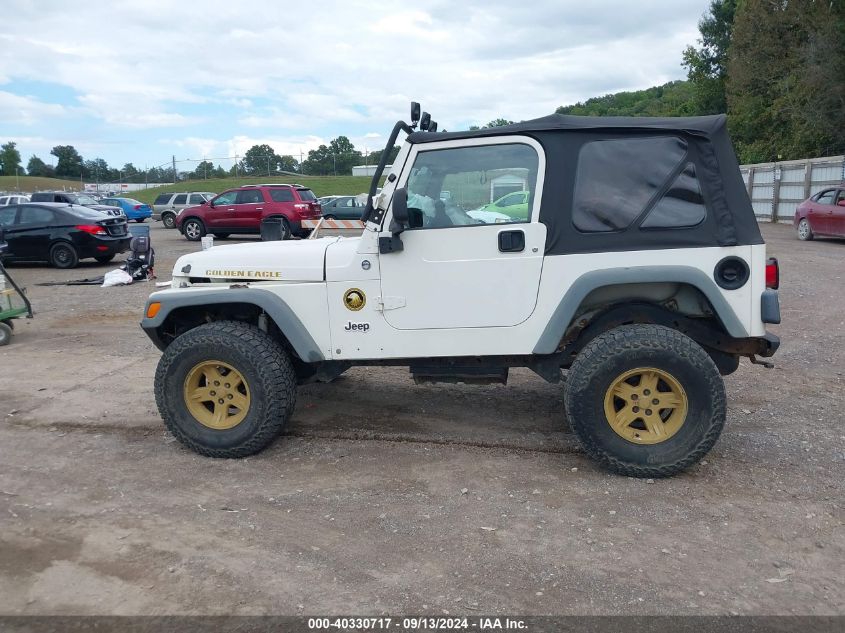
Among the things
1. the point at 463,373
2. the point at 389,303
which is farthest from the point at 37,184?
the point at 463,373

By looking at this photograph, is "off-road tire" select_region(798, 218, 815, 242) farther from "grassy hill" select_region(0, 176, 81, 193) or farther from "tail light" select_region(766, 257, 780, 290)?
"grassy hill" select_region(0, 176, 81, 193)

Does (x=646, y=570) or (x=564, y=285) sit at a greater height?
(x=564, y=285)

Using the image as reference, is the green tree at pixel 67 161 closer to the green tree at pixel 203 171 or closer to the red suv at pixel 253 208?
the green tree at pixel 203 171

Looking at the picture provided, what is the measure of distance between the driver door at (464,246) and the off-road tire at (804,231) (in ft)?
56.8

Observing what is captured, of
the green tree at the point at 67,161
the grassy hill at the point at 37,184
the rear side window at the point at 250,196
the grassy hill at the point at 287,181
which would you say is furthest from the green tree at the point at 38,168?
the rear side window at the point at 250,196

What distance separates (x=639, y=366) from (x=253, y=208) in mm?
19037

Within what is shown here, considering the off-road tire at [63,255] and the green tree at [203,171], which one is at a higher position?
the green tree at [203,171]

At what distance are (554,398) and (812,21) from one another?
35968 millimetres

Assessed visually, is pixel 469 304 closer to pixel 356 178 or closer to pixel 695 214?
pixel 695 214

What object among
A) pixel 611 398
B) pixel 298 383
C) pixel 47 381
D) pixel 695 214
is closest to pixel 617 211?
pixel 695 214

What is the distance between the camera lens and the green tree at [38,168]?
82938 millimetres

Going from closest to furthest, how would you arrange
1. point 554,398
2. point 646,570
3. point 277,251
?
point 646,570
point 277,251
point 554,398

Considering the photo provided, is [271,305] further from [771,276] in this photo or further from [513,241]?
[771,276]

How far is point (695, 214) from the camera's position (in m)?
4.31
